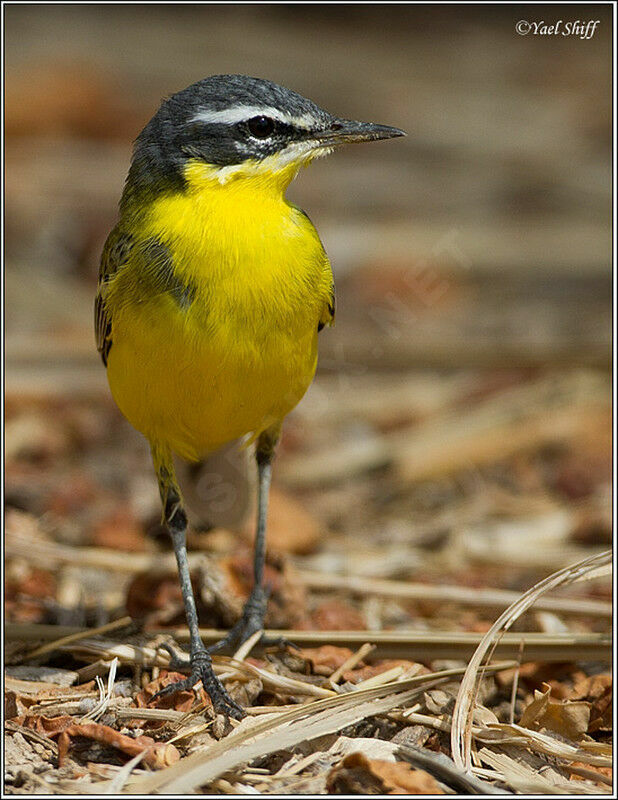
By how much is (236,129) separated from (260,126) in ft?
0.37

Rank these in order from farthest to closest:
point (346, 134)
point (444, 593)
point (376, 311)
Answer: point (376, 311) < point (444, 593) < point (346, 134)

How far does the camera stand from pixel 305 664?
16.0ft

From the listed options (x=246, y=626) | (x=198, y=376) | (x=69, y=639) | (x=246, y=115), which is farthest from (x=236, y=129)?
(x=69, y=639)

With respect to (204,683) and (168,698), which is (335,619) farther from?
(168,698)

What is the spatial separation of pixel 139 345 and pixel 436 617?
244cm

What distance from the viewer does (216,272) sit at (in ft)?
14.4

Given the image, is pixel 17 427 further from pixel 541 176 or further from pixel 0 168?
pixel 541 176

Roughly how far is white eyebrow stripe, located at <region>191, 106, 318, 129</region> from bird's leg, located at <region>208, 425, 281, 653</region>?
5.38ft

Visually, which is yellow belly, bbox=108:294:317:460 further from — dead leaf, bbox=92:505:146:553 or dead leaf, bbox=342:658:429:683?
dead leaf, bbox=92:505:146:553

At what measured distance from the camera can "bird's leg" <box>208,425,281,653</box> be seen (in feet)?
16.9

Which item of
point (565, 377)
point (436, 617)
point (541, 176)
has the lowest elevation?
point (436, 617)

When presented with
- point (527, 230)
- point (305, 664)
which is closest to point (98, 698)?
point (305, 664)

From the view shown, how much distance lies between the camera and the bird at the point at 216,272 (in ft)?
14.4

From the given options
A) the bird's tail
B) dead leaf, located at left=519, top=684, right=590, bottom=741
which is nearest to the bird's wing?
the bird's tail
